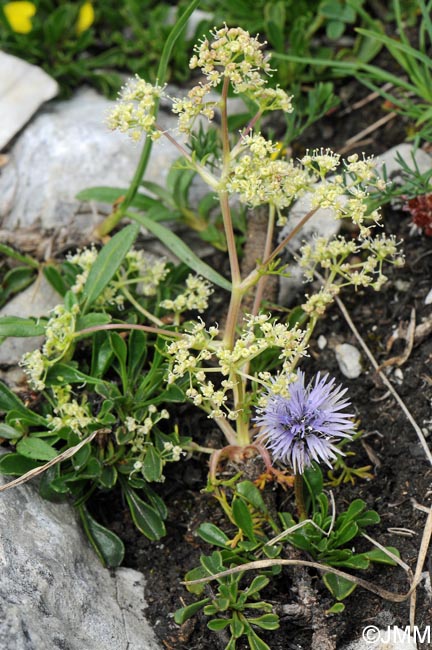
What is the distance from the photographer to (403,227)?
3535 mm

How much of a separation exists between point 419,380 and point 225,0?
2.26m

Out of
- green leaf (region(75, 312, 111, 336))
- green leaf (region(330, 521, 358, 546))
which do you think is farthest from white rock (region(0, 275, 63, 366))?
green leaf (region(330, 521, 358, 546))

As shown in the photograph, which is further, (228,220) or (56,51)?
(56,51)

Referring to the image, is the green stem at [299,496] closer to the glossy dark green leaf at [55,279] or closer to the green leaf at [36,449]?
the green leaf at [36,449]

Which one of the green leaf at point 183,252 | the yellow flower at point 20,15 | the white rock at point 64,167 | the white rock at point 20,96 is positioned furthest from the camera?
the yellow flower at point 20,15

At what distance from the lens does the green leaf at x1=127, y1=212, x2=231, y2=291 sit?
3081 millimetres

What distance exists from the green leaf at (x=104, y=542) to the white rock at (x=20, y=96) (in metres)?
2.11

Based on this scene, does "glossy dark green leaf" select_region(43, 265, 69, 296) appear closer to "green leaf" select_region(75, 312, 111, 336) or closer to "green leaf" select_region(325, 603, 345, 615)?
"green leaf" select_region(75, 312, 111, 336)

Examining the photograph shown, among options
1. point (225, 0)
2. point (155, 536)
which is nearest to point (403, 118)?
point (225, 0)

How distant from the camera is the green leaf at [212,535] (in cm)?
279

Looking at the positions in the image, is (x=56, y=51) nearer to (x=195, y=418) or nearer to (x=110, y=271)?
(x=110, y=271)

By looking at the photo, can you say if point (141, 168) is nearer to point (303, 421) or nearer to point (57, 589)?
point (303, 421)

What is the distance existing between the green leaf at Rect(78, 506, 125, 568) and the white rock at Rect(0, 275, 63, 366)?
77 centimetres

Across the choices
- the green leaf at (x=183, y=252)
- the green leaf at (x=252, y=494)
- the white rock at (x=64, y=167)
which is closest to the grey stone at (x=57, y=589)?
the green leaf at (x=252, y=494)
